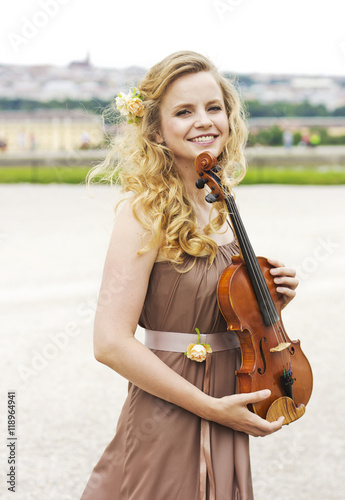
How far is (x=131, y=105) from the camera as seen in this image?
77.6 inches

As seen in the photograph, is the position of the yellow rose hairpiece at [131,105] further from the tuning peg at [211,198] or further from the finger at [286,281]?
the finger at [286,281]

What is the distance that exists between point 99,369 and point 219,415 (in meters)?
3.91

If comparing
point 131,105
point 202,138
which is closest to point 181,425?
point 202,138

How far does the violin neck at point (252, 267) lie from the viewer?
6.07ft

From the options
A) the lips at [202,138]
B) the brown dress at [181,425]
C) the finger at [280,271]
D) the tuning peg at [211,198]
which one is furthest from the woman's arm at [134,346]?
the finger at [280,271]

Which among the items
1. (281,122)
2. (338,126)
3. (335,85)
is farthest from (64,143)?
(335,85)

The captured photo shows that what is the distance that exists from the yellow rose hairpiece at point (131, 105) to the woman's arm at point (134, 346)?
41cm

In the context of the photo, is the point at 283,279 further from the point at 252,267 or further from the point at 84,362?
the point at 84,362

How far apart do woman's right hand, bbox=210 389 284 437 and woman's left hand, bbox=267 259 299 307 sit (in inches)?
15.4

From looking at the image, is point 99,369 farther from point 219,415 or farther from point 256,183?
point 256,183

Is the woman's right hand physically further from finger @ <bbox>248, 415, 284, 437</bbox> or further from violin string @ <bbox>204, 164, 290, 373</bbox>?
A: violin string @ <bbox>204, 164, 290, 373</bbox>

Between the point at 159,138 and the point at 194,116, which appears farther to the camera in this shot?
the point at 159,138

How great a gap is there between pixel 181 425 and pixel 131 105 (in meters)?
0.97

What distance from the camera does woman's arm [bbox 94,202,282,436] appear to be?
1.75 metres
